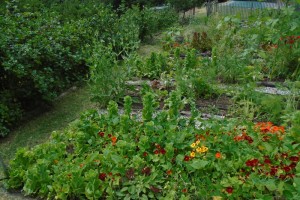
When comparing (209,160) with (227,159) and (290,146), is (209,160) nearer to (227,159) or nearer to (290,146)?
(227,159)

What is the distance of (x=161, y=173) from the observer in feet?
10.5

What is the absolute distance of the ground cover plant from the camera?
119 inches

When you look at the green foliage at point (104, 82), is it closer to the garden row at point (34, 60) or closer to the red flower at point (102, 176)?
the garden row at point (34, 60)

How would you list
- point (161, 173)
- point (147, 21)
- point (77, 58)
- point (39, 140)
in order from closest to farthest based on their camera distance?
1. point (161, 173)
2. point (39, 140)
3. point (77, 58)
4. point (147, 21)

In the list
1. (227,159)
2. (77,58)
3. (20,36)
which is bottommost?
(227,159)

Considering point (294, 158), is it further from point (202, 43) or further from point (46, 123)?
point (202, 43)

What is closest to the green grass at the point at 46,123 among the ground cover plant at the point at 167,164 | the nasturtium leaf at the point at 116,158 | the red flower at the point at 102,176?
the ground cover plant at the point at 167,164

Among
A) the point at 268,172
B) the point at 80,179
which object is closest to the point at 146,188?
the point at 80,179

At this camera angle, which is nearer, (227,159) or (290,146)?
(290,146)

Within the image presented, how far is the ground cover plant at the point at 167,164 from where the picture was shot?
301cm

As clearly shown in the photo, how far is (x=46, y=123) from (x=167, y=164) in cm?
228

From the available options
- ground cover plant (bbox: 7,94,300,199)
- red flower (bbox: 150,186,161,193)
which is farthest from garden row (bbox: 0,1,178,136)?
red flower (bbox: 150,186,161,193)

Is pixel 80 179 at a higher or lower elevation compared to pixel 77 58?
lower

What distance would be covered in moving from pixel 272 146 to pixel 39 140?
2.69m
